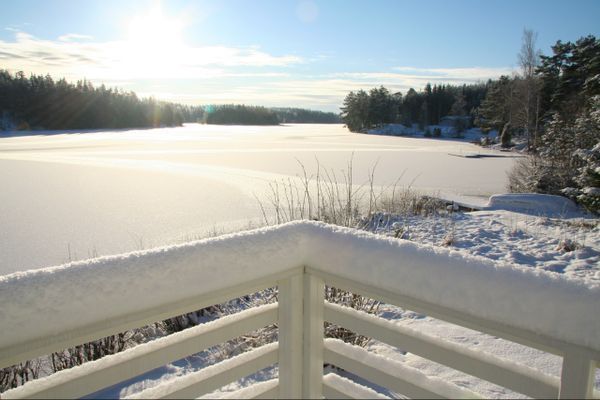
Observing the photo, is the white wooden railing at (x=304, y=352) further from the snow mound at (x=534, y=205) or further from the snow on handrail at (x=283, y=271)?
the snow mound at (x=534, y=205)

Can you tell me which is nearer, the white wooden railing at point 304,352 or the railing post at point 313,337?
the white wooden railing at point 304,352

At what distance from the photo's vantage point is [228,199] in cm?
790

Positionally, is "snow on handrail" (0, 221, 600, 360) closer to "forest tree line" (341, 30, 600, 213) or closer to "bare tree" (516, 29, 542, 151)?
"forest tree line" (341, 30, 600, 213)

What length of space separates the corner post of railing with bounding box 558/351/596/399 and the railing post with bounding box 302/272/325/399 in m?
0.45

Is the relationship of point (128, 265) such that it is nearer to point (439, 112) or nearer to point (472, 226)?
point (472, 226)

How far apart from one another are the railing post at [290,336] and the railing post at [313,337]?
0.01m

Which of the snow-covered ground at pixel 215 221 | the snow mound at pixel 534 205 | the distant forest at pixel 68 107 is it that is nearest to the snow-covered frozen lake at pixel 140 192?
the snow-covered ground at pixel 215 221

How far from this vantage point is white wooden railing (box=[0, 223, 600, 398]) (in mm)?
621

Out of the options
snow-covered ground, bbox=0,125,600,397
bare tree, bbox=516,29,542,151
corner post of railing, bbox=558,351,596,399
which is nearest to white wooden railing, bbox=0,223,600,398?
corner post of railing, bbox=558,351,596,399

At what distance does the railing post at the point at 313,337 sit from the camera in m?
0.88

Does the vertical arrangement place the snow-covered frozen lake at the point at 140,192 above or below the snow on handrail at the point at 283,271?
below

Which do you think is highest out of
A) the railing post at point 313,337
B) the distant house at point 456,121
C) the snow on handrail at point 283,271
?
the distant house at point 456,121

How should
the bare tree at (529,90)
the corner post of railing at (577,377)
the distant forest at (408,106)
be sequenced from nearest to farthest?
the corner post of railing at (577,377)
the bare tree at (529,90)
the distant forest at (408,106)

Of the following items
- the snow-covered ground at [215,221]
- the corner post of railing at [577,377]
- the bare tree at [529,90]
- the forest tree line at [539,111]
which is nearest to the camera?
the corner post of railing at [577,377]
